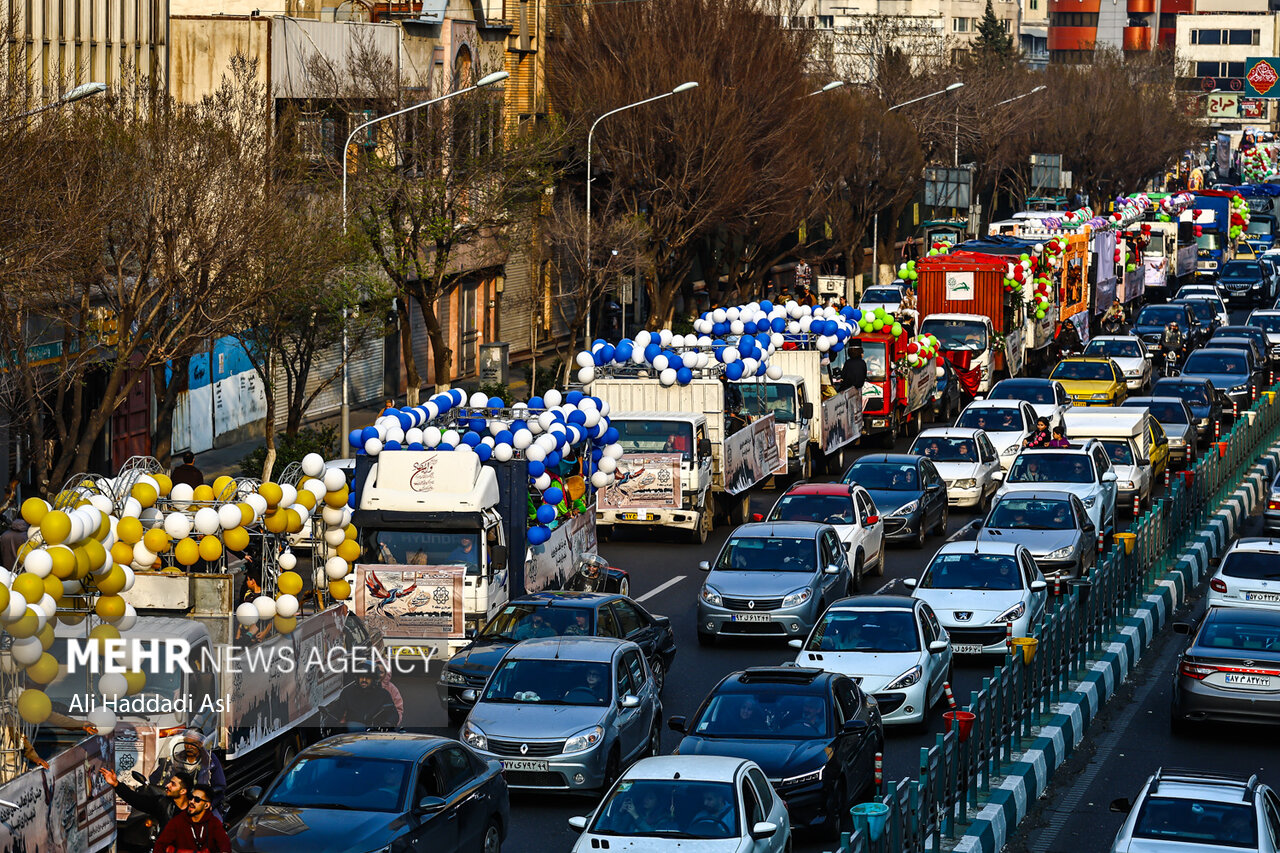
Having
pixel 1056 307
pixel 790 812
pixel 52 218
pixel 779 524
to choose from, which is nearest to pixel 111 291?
pixel 52 218

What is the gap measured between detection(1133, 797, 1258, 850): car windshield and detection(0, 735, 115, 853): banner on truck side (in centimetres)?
749

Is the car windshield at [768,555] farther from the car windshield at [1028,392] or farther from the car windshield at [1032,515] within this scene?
the car windshield at [1028,392]

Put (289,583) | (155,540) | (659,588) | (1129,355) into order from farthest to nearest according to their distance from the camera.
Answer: (1129,355) → (659,588) → (289,583) → (155,540)

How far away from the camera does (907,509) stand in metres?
31.6

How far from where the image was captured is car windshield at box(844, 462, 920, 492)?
32.2 m

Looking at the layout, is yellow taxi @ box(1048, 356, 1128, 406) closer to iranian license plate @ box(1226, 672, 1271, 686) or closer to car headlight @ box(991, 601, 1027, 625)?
car headlight @ box(991, 601, 1027, 625)

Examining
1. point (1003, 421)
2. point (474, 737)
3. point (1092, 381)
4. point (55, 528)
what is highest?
point (55, 528)

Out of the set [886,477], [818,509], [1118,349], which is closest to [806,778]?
[818,509]

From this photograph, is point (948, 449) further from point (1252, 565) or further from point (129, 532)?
point (129, 532)

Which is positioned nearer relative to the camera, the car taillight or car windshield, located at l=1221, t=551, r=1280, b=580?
the car taillight

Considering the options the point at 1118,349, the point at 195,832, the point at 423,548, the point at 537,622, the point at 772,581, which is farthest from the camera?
the point at 1118,349

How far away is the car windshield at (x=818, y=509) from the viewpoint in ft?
94.9

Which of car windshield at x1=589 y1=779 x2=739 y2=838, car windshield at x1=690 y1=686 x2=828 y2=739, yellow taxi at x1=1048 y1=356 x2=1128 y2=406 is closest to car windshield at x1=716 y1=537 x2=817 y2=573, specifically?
car windshield at x1=690 y1=686 x2=828 y2=739

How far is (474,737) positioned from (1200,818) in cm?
646
